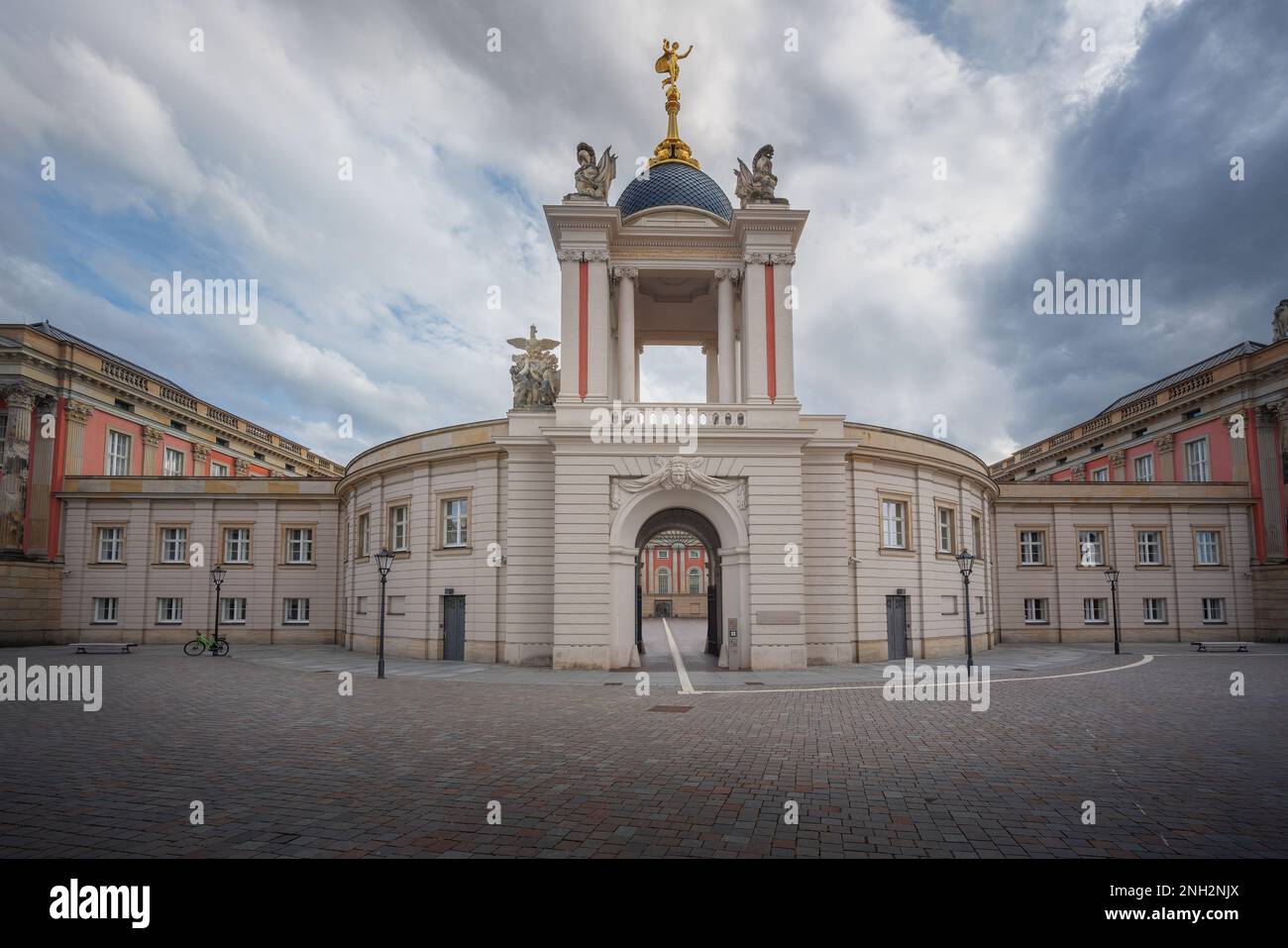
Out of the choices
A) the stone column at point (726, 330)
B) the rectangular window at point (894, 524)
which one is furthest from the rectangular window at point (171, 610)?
the rectangular window at point (894, 524)

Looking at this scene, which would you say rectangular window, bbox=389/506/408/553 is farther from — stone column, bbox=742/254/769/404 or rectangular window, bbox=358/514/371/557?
stone column, bbox=742/254/769/404

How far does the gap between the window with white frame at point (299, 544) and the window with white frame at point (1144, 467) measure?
4766 centimetres

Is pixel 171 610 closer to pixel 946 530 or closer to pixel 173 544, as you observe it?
pixel 173 544

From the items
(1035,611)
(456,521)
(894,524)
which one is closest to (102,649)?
(456,521)

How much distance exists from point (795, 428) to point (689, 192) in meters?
11.4

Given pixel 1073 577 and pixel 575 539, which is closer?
pixel 575 539

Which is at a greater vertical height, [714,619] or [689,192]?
[689,192]

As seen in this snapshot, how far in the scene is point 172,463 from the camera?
4512 centimetres

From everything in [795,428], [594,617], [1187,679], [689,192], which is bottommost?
[1187,679]

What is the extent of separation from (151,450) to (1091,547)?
50.9 m

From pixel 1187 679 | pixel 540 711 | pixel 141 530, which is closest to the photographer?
pixel 540 711

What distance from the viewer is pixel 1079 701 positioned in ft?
53.2
